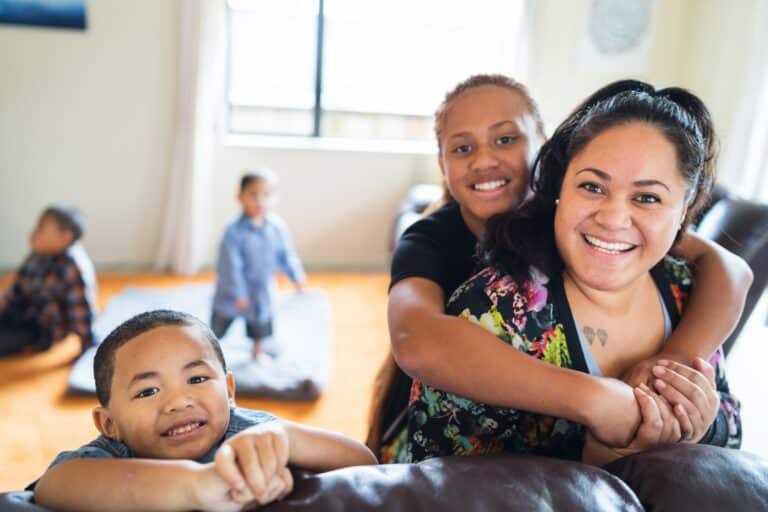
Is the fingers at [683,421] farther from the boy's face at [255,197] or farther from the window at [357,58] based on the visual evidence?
the window at [357,58]

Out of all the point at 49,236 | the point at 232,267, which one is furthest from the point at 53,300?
the point at 232,267

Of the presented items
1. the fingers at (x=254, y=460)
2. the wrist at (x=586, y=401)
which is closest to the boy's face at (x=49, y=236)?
the fingers at (x=254, y=460)

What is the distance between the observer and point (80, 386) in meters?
2.56

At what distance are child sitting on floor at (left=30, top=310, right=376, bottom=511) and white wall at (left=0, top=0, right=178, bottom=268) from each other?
10.4 ft

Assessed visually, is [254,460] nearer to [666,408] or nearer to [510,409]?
[510,409]

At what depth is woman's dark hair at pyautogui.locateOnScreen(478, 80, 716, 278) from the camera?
1008mm

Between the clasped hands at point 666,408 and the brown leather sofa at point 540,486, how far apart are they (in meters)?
0.12

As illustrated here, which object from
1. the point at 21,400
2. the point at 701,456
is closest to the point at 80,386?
the point at 21,400

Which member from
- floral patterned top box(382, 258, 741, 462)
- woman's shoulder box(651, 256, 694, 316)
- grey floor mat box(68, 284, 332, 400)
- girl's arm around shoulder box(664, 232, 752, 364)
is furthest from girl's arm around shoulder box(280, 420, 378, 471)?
grey floor mat box(68, 284, 332, 400)

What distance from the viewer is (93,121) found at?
3809mm

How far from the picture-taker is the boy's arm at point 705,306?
1.05 metres

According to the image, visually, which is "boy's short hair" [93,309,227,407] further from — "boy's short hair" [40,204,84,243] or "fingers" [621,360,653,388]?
"boy's short hair" [40,204,84,243]

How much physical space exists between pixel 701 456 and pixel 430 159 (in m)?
3.63

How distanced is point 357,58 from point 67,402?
289 centimetres
